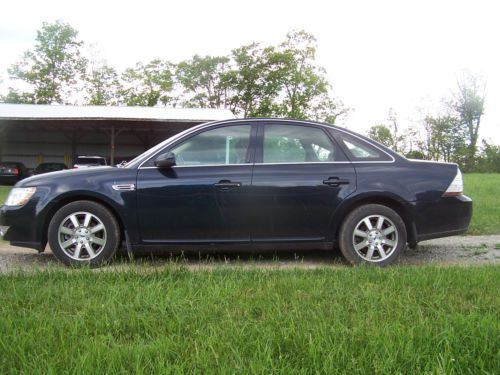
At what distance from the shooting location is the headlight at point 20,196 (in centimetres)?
462

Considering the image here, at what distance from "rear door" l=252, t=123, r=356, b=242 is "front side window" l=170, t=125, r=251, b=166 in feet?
0.71

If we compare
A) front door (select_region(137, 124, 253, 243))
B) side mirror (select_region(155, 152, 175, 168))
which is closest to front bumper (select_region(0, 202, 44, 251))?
front door (select_region(137, 124, 253, 243))

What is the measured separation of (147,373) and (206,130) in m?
3.22

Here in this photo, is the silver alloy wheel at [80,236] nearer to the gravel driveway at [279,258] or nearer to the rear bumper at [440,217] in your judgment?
the gravel driveway at [279,258]

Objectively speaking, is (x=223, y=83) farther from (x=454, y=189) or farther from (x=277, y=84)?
(x=454, y=189)

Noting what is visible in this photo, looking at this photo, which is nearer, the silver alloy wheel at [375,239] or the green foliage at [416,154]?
the silver alloy wheel at [375,239]

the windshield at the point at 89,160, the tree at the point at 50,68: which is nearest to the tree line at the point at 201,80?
the tree at the point at 50,68

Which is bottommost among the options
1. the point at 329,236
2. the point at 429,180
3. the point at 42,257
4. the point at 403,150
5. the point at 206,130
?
the point at 42,257

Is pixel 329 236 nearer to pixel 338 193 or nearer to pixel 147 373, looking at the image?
pixel 338 193

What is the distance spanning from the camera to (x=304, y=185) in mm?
4621

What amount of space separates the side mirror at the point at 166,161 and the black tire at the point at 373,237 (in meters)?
1.87

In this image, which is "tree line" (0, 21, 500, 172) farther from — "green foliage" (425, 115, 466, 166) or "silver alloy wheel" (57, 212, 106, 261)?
"silver alloy wheel" (57, 212, 106, 261)

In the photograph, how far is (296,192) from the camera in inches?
181

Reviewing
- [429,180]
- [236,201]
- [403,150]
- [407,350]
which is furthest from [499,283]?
[403,150]
